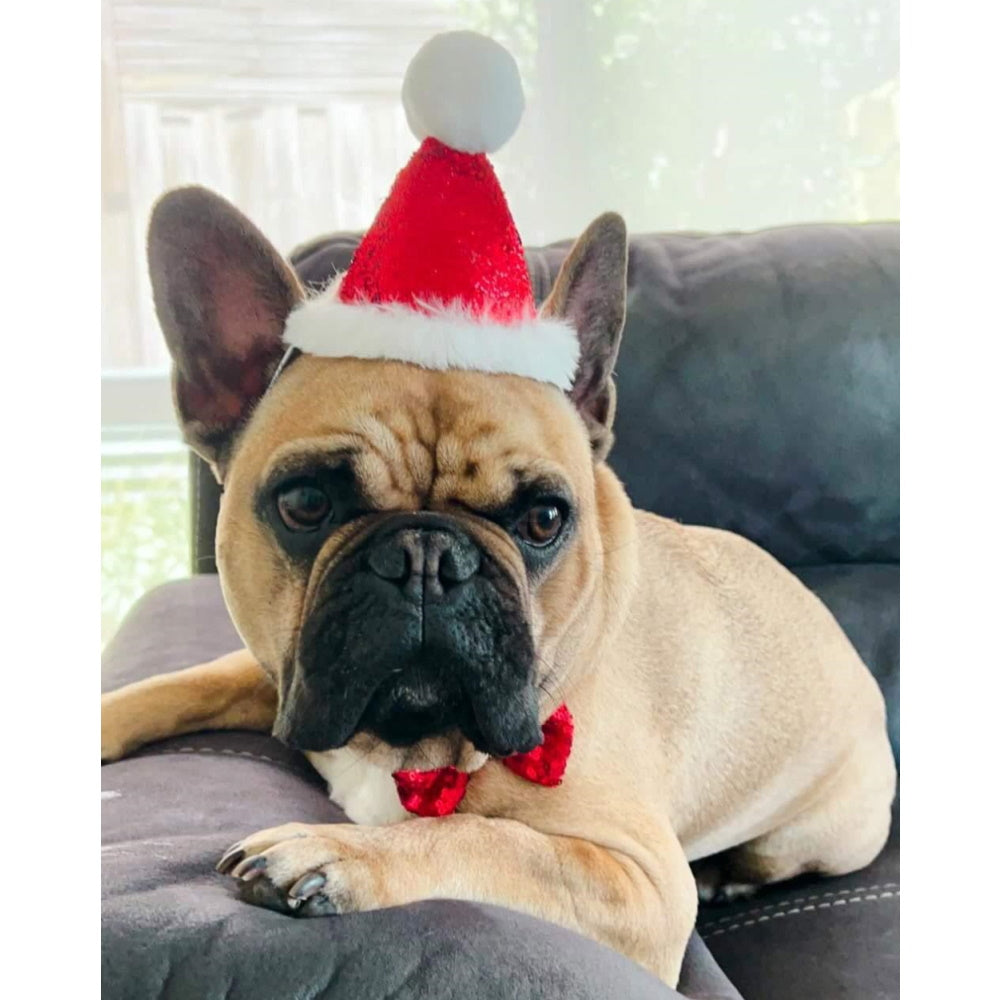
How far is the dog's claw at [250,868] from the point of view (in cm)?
66

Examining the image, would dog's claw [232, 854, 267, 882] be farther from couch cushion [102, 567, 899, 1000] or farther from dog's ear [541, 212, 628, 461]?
dog's ear [541, 212, 628, 461]

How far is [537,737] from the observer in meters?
0.78

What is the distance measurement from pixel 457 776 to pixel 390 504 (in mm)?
221

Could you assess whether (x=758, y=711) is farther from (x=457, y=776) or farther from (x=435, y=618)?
(x=435, y=618)

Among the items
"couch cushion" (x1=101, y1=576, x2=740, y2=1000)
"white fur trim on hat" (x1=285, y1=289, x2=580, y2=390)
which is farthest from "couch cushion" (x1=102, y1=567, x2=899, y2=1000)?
"white fur trim on hat" (x1=285, y1=289, x2=580, y2=390)

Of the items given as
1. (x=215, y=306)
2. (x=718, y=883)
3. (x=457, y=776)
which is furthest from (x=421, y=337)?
(x=718, y=883)

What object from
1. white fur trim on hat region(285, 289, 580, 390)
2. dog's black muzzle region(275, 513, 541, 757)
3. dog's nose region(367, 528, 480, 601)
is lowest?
dog's black muzzle region(275, 513, 541, 757)

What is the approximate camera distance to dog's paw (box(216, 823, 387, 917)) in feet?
2.13

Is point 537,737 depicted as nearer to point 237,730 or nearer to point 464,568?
point 464,568

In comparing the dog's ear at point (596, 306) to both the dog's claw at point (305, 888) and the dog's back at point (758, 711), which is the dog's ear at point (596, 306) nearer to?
the dog's back at point (758, 711)

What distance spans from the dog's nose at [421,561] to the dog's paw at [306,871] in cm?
17
